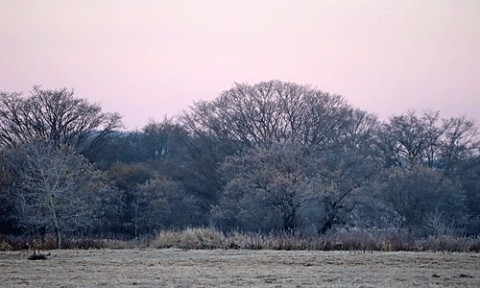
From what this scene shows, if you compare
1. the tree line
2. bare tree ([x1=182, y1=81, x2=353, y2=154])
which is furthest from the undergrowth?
bare tree ([x1=182, y1=81, x2=353, y2=154])

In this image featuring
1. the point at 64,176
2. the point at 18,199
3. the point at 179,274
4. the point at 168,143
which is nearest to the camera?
the point at 179,274

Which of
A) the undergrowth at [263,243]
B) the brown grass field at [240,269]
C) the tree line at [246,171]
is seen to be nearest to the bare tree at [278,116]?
the tree line at [246,171]

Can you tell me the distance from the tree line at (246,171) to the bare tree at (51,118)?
14cm

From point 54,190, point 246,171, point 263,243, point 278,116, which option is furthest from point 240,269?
point 278,116

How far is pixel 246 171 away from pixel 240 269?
33.3 metres

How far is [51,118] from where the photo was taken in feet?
222

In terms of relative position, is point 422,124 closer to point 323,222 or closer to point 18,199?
point 323,222

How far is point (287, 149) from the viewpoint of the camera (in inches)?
2144

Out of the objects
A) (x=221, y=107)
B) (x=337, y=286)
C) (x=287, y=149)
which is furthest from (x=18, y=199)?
(x=337, y=286)

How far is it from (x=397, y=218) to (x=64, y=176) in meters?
25.9

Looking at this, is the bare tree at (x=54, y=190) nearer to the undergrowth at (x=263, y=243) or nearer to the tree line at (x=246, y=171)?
the tree line at (x=246, y=171)

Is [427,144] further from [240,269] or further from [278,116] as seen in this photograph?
[240,269]

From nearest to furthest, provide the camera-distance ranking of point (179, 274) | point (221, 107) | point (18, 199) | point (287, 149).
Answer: point (179, 274)
point (18, 199)
point (287, 149)
point (221, 107)

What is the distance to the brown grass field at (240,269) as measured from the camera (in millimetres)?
18703
